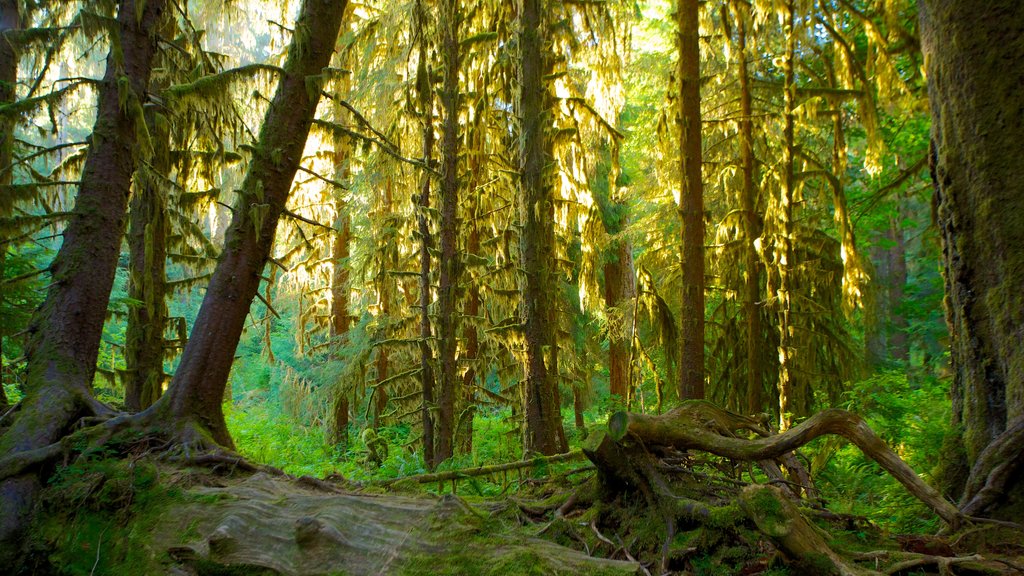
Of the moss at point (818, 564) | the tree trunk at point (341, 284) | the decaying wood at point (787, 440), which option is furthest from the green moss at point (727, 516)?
the tree trunk at point (341, 284)

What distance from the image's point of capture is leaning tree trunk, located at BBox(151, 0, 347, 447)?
5781mm

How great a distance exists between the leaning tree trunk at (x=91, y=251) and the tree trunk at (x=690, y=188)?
6.68 metres

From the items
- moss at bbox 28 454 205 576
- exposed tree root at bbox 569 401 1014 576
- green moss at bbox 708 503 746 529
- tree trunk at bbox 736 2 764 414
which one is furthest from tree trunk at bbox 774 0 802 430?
moss at bbox 28 454 205 576

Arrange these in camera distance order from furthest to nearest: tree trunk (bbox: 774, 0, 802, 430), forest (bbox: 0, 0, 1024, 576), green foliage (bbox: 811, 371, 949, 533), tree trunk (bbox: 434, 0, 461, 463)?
tree trunk (bbox: 434, 0, 461, 463), tree trunk (bbox: 774, 0, 802, 430), green foliage (bbox: 811, 371, 949, 533), forest (bbox: 0, 0, 1024, 576)

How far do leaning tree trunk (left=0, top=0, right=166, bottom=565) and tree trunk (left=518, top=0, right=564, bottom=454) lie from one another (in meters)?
4.59

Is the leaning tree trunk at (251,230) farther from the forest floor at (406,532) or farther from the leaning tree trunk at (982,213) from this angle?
the leaning tree trunk at (982,213)

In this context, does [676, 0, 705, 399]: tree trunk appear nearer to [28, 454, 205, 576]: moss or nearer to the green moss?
the green moss

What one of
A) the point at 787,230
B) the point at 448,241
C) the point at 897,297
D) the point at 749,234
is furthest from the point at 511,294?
the point at 897,297

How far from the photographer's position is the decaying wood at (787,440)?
306 centimetres

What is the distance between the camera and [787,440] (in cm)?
319

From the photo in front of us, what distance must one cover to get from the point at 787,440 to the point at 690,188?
597cm

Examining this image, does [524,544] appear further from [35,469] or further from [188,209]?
[188,209]

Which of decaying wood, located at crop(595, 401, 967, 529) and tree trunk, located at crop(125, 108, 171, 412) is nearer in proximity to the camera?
decaying wood, located at crop(595, 401, 967, 529)

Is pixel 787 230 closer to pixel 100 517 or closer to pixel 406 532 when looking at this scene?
pixel 406 532
